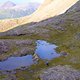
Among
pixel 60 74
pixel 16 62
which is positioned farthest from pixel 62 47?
pixel 60 74

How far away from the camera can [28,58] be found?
236ft

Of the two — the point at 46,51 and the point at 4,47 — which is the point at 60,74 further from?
the point at 4,47

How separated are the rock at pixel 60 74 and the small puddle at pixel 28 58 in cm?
1032

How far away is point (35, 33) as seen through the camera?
Answer: 115250mm

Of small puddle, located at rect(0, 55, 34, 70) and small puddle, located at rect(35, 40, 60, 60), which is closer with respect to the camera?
small puddle, located at rect(0, 55, 34, 70)

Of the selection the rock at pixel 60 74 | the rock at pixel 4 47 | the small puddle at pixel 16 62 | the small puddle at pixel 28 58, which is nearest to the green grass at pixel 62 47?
the rock at pixel 60 74

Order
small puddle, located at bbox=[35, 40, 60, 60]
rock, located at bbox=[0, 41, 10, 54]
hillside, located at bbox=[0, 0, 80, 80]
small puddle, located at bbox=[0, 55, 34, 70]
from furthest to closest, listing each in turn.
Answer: rock, located at bbox=[0, 41, 10, 54]
small puddle, located at bbox=[35, 40, 60, 60]
small puddle, located at bbox=[0, 55, 34, 70]
hillside, located at bbox=[0, 0, 80, 80]

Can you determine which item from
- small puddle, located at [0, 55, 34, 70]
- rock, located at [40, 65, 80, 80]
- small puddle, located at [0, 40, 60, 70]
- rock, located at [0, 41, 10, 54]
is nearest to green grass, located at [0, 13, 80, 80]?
rock, located at [40, 65, 80, 80]

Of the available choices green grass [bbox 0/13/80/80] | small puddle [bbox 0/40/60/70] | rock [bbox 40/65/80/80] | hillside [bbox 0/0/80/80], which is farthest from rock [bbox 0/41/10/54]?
rock [bbox 40/65/80/80]

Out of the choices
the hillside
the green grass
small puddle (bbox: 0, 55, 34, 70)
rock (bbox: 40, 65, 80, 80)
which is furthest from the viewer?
small puddle (bbox: 0, 55, 34, 70)

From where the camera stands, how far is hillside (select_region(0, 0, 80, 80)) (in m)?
54.7

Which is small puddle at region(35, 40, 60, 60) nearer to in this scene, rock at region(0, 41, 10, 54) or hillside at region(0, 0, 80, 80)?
hillside at region(0, 0, 80, 80)

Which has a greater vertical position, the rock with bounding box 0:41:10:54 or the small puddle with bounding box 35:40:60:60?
the rock with bounding box 0:41:10:54

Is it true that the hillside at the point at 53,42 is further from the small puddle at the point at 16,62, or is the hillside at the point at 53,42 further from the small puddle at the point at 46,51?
the small puddle at the point at 16,62
